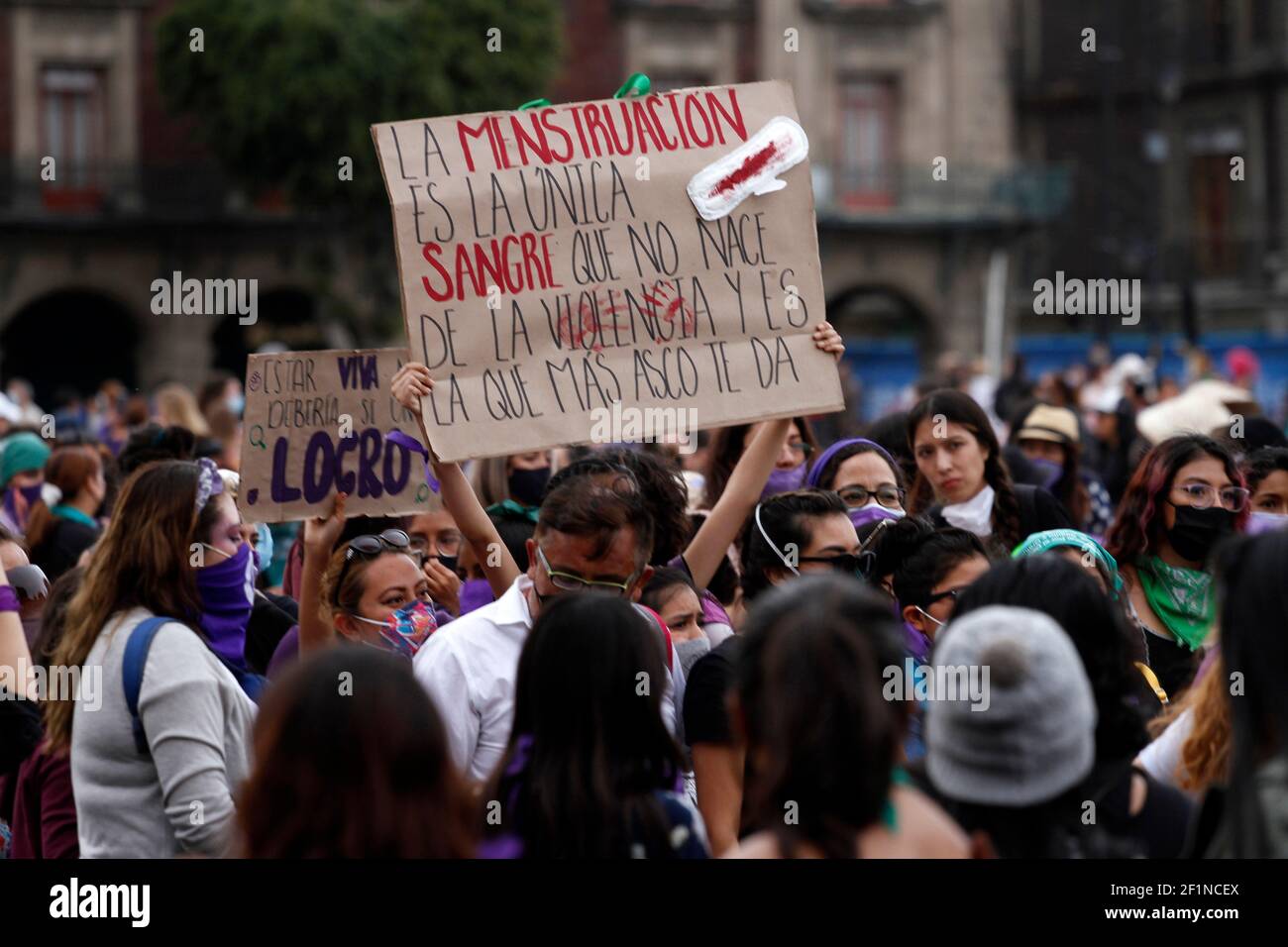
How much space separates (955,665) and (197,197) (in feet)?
97.5

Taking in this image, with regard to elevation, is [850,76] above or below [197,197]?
above

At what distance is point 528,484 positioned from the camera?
7.23 meters

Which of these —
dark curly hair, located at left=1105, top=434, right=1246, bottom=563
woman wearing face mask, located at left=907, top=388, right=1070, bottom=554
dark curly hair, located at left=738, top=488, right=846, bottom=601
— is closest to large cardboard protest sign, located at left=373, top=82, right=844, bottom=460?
dark curly hair, located at left=738, top=488, right=846, bottom=601

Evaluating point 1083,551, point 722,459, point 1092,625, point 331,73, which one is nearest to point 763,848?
point 1092,625

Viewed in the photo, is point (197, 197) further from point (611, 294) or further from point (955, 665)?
point (955, 665)

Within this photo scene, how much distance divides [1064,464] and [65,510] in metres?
4.44

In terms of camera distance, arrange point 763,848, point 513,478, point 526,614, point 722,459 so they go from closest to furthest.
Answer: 1. point 763,848
2. point 526,614
3. point 722,459
4. point 513,478

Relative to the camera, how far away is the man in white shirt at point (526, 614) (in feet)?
13.9

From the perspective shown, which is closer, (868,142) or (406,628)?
(406,628)

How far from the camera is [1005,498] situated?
6.57 metres

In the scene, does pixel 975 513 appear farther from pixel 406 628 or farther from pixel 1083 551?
pixel 406 628

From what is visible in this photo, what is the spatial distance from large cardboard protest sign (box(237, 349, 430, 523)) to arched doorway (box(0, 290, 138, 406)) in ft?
89.0

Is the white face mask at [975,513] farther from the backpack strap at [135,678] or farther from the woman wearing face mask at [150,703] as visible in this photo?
the backpack strap at [135,678]
